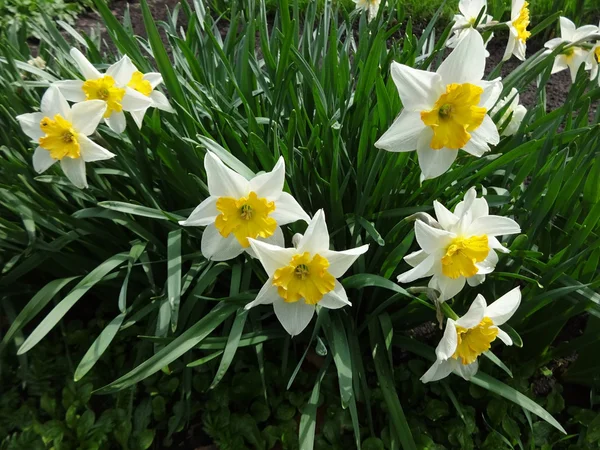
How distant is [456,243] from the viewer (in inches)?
47.6

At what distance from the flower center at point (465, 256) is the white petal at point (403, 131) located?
0.27 meters

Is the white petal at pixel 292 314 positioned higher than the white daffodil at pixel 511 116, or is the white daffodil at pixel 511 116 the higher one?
the white daffodil at pixel 511 116

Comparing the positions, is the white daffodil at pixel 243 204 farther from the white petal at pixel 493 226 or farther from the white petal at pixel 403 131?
the white petal at pixel 493 226

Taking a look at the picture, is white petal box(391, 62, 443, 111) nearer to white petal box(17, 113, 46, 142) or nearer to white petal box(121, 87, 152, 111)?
white petal box(121, 87, 152, 111)

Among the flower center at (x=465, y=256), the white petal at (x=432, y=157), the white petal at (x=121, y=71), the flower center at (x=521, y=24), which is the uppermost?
the flower center at (x=521, y=24)

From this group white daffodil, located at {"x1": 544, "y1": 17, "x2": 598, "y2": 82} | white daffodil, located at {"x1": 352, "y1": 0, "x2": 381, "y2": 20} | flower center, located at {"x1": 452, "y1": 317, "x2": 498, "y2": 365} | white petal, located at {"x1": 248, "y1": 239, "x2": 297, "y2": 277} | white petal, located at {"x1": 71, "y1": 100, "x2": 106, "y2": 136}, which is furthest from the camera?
white daffodil, located at {"x1": 352, "y1": 0, "x2": 381, "y2": 20}

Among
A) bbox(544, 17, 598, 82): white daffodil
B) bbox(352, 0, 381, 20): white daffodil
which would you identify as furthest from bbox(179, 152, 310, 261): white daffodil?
bbox(352, 0, 381, 20): white daffodil

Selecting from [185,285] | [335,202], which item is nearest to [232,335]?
[185,285]

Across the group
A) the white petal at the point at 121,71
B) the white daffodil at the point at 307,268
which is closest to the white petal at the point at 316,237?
the white daffodil at the point at 307,268

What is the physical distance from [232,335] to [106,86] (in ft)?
2.53

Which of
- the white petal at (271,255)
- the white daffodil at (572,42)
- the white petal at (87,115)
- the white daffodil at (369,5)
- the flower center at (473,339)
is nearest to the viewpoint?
the white petal at (271,255)

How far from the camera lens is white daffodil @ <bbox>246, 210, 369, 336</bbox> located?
115 cm

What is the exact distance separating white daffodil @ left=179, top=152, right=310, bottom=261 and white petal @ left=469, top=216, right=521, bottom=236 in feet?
1.47

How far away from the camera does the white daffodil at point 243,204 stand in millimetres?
1191
